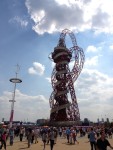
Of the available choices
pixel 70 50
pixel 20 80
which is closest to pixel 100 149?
pixel 20 80

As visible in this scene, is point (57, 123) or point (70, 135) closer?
point (70, 135)

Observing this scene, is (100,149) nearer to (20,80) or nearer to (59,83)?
(20,80)

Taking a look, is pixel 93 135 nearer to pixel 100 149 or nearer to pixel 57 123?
pixel 100 149

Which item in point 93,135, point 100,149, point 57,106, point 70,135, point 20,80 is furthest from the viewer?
point 57,106

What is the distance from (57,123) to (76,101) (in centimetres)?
636

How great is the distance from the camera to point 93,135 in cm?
1684

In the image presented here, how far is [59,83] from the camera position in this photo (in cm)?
5975

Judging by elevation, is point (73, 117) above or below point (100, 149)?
above

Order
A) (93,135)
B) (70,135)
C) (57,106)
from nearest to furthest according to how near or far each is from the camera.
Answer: (93,135)
(70,135)
(57,106)

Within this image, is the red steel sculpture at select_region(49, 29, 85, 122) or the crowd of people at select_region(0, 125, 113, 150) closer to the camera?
the crowd of people at select_region(0, 125, 113, 150)

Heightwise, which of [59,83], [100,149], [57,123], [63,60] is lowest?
[100,149]

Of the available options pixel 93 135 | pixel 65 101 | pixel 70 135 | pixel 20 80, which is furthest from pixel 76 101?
pixel 93 135

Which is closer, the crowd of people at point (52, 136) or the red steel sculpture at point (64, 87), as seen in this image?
the crowd of people at point (52, 136)

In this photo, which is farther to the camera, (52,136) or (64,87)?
(64,87)
